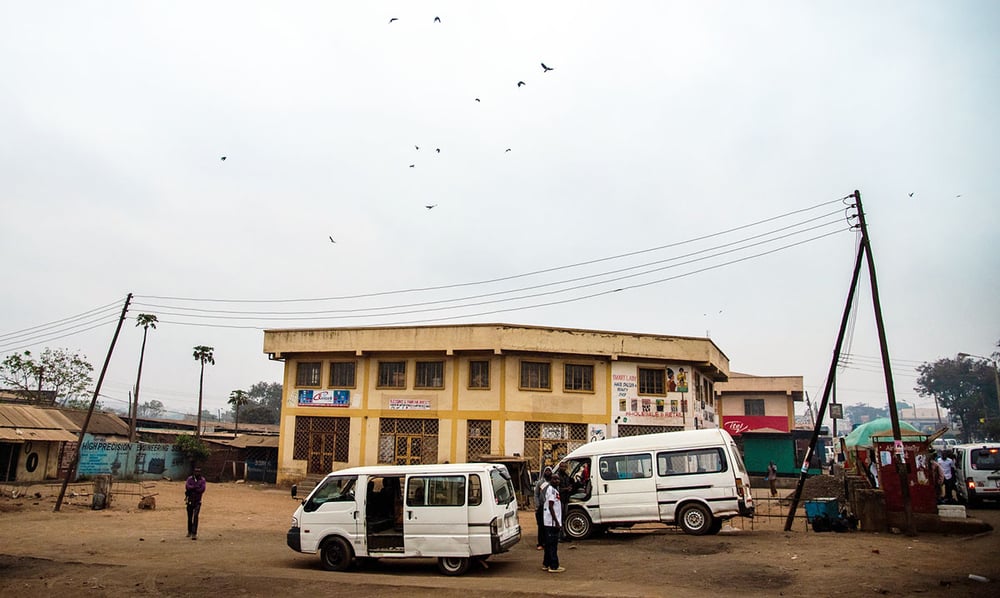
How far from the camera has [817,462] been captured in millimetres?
49312

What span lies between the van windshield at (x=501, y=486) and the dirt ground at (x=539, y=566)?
3.85 ft

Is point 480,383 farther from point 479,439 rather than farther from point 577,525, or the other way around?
point 577,525

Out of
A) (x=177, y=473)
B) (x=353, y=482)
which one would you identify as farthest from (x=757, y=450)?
(x=353, y=482)

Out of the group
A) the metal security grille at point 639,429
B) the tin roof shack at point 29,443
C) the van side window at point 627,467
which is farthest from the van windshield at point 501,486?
the tin roof shack at point 29,443

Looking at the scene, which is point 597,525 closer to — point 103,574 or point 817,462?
point 103,574

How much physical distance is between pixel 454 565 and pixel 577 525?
5154 mm

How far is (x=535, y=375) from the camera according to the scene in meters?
28.4

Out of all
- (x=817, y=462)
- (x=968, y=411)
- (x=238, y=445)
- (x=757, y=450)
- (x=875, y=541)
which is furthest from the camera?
(x=968, y=411)

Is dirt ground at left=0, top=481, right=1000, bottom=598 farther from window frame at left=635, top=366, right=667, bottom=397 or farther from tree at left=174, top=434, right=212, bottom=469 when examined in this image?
tree at left=174, top=434, right=212, bottom=469

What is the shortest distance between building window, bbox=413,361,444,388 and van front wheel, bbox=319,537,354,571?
55.1 feet

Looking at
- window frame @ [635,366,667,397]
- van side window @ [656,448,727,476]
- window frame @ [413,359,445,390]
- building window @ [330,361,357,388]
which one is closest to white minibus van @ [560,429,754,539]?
van side window @ [656,448,727,476]

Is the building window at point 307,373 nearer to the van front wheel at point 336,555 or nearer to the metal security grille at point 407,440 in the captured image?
the metal security grille at point 407,440

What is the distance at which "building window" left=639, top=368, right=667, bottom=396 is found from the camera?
29.1m

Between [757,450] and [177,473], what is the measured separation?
34.5 meters
